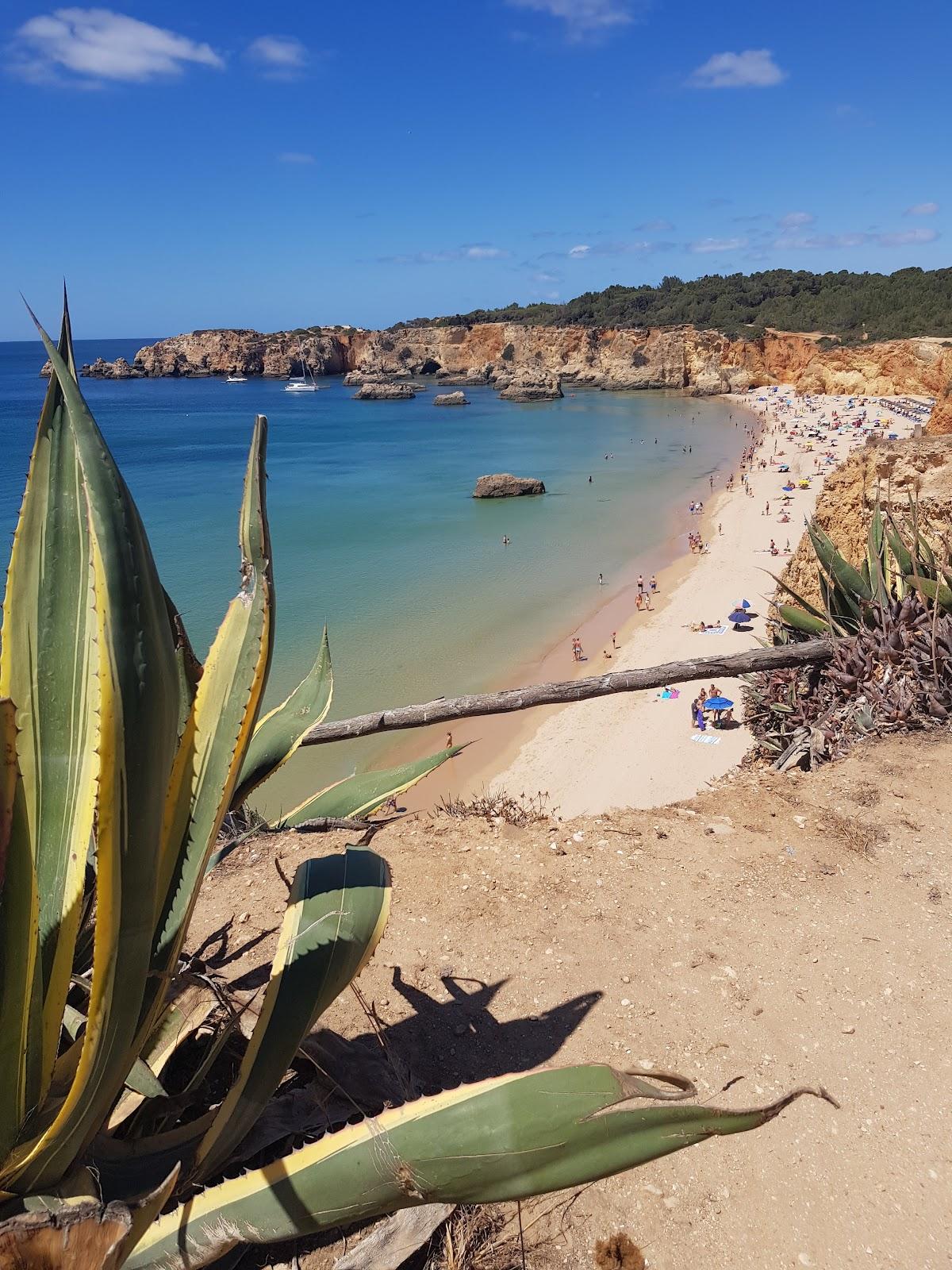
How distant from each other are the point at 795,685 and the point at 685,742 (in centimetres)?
741

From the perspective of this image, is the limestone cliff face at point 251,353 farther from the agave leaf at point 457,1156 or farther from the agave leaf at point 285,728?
the agave leaf at point 457,1156

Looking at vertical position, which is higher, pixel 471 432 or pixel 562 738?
pixel 471 432

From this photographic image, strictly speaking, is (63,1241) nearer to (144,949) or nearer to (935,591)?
(144,949)

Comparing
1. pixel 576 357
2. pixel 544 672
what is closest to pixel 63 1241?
pixel 544 672

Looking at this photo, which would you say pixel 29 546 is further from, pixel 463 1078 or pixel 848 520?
pixel 848 520

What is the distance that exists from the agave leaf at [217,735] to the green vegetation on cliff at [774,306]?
203 ft

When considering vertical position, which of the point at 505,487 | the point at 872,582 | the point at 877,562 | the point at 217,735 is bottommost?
the point at 872,582

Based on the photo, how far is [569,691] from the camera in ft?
13.7

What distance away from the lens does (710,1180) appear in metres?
1.81

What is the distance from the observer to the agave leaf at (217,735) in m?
1.15

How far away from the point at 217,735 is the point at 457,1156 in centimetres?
71

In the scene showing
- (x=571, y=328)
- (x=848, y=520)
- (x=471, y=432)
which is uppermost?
(x=571, y=328)

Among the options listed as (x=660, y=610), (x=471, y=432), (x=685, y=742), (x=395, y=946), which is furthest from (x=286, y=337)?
(x=395, y=946)

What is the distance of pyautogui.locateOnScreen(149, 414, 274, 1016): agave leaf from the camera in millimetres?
1151
